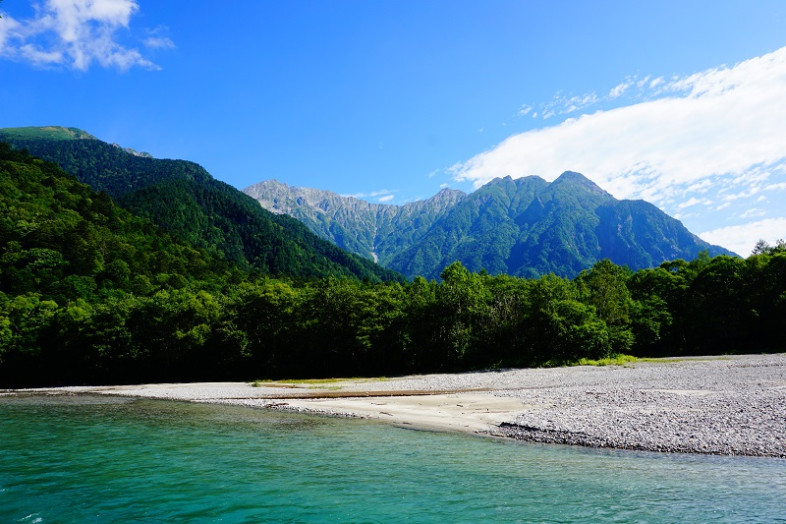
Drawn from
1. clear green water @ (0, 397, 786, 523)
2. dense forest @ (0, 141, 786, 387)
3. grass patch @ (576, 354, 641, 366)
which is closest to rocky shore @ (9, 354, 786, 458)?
clear green water @ (0, 397, 786, 523)

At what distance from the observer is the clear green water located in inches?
530

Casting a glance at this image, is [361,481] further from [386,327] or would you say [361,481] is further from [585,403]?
[386,327]

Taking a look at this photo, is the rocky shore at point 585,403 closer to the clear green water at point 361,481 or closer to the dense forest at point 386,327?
the clear green water at point 361,481

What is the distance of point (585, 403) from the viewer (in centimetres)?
3006

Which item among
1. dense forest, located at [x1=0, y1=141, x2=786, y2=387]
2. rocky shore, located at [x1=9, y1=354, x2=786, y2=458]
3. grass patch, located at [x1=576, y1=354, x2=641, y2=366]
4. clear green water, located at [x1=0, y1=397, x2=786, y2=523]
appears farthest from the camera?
dense forest, located at [x1=0, y1=141, x2=786, y2=387]

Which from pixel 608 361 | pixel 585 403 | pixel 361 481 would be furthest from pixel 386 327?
pixel 361 481

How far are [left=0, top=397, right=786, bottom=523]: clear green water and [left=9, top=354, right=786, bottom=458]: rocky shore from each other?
210cm

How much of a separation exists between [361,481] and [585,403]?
62.8 feet

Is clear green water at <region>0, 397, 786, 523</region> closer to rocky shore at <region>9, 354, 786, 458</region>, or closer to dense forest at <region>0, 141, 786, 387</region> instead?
rocky shore at <region>9, 354, 786, 458</region>

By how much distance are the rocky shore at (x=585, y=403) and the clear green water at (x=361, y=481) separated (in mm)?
2097

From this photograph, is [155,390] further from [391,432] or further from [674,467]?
[674,467]

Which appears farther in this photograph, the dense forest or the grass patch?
the dense forest

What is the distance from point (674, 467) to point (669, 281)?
76705mm

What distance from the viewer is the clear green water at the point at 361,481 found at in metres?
13.5
